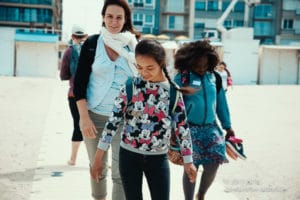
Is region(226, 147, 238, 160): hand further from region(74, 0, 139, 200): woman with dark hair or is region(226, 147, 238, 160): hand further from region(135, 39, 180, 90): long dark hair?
region(135, 39, 180, 90): long dark hair

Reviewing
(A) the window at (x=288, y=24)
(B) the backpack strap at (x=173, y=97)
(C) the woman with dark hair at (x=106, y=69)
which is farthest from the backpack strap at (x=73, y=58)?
(A) the window at (x=288, y=24)

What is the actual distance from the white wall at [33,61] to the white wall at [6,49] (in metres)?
0.57

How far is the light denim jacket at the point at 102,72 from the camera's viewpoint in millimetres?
3688

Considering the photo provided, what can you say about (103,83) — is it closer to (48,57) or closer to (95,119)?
(95,119)

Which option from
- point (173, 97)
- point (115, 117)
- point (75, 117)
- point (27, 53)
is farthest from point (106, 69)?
point (27, 53)


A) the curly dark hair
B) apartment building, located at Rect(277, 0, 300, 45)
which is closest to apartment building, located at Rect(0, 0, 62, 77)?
the curly dark hair

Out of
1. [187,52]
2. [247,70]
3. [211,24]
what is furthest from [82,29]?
[211,24]

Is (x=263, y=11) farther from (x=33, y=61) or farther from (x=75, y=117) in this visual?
(x=75, y=117)

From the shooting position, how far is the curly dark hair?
4234mm

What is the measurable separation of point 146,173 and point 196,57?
1411mm

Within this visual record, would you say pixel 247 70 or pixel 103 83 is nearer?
pixel 103 83

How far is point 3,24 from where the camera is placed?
64438 millimetres

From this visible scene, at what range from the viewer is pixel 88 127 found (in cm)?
369

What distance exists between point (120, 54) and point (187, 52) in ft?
2.59
